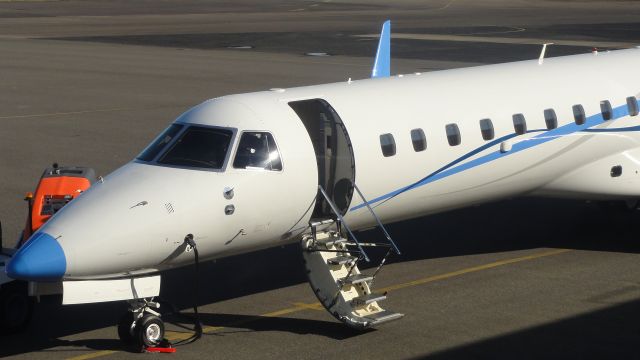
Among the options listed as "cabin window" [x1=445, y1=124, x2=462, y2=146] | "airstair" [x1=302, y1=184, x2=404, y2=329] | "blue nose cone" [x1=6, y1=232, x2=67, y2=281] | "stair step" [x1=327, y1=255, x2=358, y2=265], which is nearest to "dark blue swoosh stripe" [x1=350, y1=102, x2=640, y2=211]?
"cabin window" [x1=445, y1=124, x2=462, y2=146]

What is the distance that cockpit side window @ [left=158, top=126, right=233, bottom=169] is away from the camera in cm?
1641

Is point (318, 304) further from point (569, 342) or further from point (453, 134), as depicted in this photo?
point (569, 342)

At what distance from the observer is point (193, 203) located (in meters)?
15.7

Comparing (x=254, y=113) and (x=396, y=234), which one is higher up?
(x=254, y=113)

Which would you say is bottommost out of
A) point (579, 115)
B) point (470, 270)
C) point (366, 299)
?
point (470, 270)

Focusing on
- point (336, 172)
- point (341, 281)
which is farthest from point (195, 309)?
point (336, 172)

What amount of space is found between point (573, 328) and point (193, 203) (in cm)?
605

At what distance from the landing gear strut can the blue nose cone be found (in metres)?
1.46

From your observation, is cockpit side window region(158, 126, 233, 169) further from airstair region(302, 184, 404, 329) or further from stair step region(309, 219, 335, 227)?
stair step region(309, 219, 335, 227)

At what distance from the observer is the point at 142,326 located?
15562 mm

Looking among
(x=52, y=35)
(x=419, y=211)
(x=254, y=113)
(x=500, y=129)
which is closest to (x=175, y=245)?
(x=254, y=113)

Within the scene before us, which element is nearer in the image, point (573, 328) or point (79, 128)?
point (573, 328)

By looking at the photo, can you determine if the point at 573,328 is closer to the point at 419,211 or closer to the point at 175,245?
the point at 419,211

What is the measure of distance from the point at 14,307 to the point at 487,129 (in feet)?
28.3
